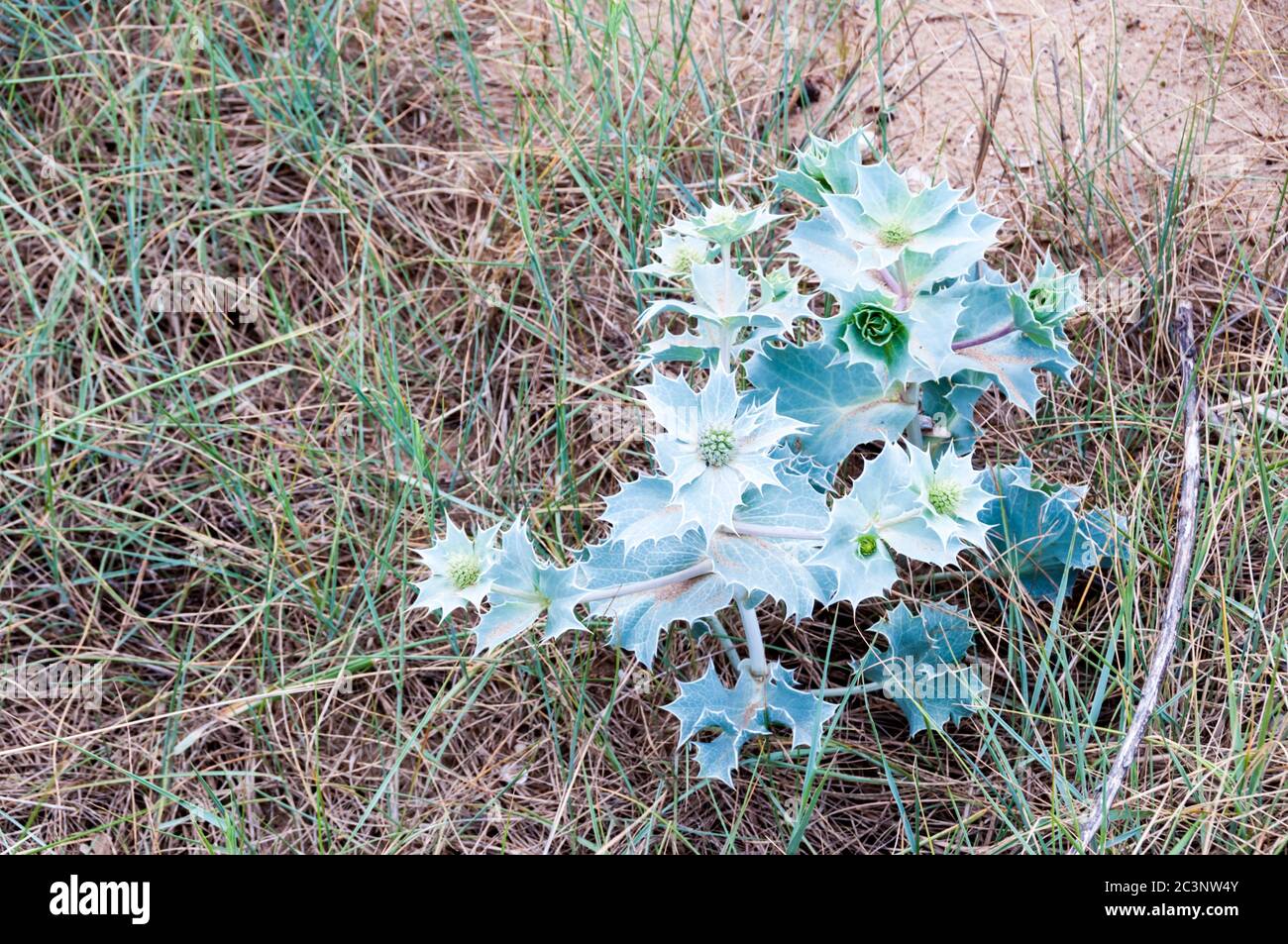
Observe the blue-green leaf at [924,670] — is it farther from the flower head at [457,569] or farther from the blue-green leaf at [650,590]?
the flower head at [457,569]

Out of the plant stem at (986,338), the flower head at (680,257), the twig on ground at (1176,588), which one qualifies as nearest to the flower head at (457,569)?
the flower head at (680,257)

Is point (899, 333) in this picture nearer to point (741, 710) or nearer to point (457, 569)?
point (741, 710)

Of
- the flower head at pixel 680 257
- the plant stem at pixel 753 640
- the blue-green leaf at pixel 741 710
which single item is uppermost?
the flower head at pixel 680 257

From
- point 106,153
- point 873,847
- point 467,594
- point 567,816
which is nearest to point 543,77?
point 106,153

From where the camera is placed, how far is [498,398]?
8.70 feet

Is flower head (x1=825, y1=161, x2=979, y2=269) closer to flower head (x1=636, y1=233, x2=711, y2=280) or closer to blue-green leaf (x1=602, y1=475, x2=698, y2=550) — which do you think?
flower head (x1=636, y1=233, x2=711, y2=280)

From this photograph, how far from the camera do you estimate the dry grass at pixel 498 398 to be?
7.05 ft

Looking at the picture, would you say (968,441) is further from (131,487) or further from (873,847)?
(131,487)

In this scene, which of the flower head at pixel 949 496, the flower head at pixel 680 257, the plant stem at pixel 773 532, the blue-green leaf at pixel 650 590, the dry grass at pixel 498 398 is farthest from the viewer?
the dry grass at pixel 498 398

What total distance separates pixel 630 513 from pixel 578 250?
3.44 ft

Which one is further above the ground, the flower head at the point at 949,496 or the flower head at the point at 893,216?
the flower head at the point at 893,216

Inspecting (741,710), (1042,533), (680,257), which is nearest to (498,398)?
(680,257)

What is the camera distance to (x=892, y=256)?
180 centimetres

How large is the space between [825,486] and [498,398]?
95 centimetres
